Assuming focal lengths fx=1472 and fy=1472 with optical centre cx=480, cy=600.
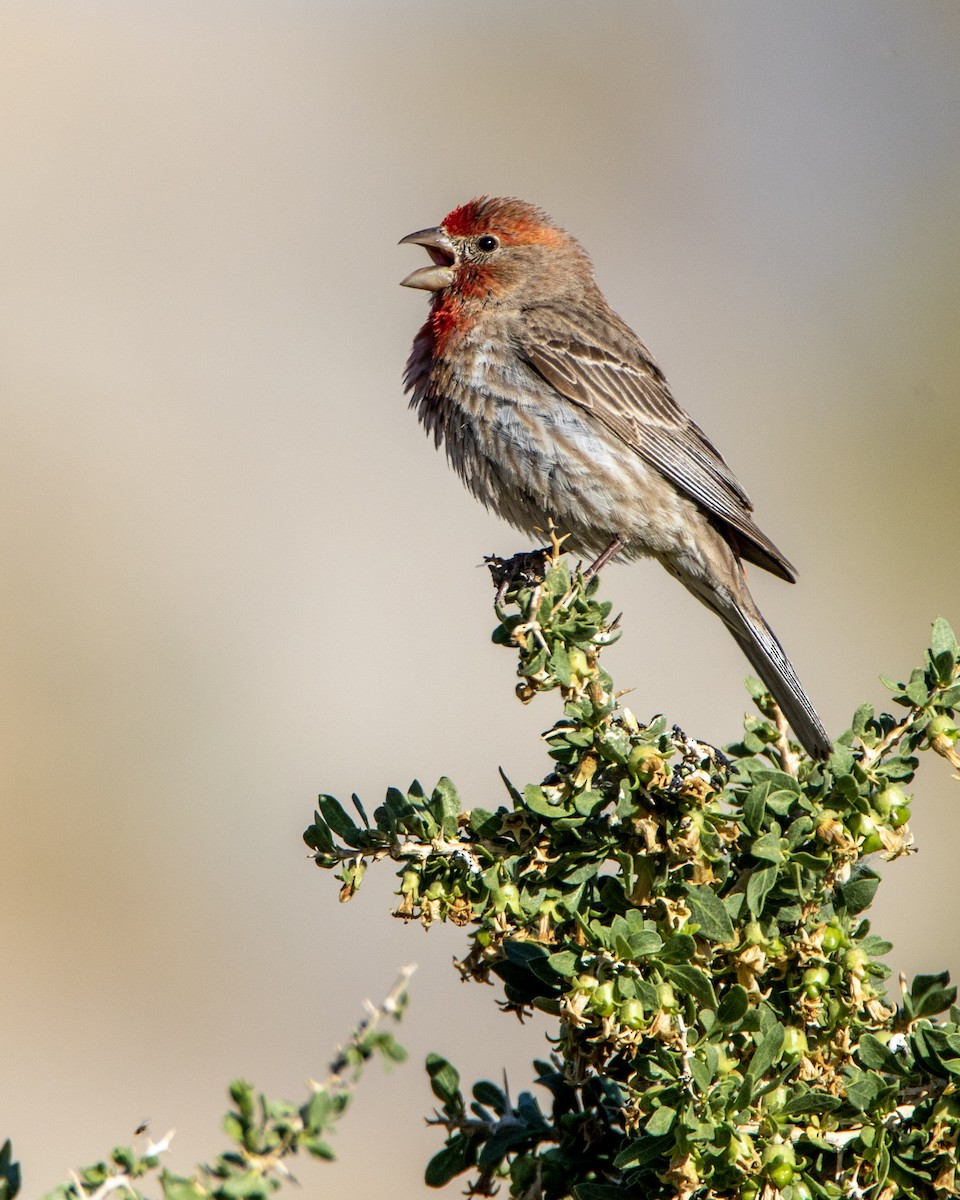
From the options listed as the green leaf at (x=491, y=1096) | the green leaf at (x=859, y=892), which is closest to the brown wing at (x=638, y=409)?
the green leaf at (x=859, y=892)

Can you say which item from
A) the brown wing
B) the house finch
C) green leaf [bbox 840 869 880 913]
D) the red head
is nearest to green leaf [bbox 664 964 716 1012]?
green leaf [bbox 840 869 880 913]

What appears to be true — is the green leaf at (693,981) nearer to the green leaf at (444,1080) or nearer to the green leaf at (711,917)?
the green leaf at (711,917)

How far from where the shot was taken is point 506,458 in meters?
5.59

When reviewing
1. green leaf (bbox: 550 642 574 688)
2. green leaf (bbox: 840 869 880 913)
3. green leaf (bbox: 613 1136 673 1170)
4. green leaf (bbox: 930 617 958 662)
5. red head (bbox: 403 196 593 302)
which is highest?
red head (bbox: 403 196 593 302)

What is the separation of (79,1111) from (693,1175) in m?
6.40

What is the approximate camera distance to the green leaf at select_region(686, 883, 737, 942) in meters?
2.37

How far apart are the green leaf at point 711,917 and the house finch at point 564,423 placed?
9.45ft

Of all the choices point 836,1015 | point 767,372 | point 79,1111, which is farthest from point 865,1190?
point 767,372

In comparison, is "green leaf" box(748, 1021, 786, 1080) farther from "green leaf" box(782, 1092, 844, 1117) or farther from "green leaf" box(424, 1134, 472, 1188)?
"green leaf" box(424, 1134, 472, 1188)

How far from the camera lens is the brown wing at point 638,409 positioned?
5.88 meters

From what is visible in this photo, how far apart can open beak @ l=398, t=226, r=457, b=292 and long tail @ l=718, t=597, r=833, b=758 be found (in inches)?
70.8

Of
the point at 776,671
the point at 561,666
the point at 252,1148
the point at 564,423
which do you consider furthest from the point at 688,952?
the point at 564,423

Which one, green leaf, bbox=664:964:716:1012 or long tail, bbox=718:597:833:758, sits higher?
long tail, bbox=718:597:833:758

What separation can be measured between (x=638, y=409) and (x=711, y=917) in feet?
13.2
